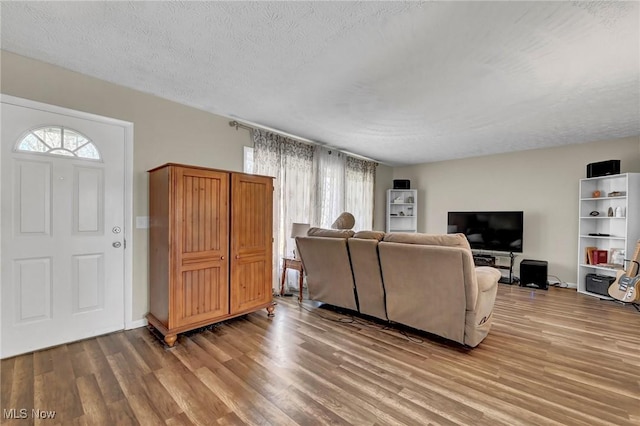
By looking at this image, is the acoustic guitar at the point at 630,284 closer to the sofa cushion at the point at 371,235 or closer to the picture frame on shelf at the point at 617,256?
the picture frame on shelf at the point at 617,256

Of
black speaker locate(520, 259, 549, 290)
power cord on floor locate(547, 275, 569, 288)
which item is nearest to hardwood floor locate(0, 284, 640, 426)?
black speaker locate(520, 259, 549, 290)

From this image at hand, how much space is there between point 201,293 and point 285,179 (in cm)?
215

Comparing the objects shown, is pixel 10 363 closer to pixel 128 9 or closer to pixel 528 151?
pixel 128 9

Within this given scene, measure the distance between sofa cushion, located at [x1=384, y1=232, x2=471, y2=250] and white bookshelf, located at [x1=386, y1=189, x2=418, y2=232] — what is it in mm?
3872

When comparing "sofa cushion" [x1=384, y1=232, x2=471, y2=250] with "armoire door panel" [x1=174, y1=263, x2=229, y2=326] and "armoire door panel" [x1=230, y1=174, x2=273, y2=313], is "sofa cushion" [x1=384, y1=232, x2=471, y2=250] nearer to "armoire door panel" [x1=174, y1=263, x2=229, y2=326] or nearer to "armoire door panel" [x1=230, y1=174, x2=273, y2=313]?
"armoire door panel" [x1=230, y1=174, x2=273, y2=313]

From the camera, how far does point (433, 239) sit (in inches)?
97.3

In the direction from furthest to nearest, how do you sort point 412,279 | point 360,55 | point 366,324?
point 366,324
point 412,279
point 360,55

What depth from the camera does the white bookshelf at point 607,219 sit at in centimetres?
398

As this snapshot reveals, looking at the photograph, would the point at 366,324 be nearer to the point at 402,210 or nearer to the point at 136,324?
the point at 136,324

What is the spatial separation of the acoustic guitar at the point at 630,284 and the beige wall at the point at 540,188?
3.33ft

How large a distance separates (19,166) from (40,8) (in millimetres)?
1266

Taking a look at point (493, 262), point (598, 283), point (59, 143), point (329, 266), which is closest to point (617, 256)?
point (598, 283)

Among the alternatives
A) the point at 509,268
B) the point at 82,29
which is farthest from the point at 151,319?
the point at 509,268

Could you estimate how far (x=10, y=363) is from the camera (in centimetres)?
211
